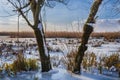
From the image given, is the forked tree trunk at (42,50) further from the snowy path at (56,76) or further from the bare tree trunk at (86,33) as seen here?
the bare tree trunk at (86,33)

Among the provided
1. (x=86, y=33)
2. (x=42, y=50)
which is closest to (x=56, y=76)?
(x=42, y=50)

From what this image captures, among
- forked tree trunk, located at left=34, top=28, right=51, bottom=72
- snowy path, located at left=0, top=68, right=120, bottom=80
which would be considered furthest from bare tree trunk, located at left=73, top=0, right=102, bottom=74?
forked tree trunk, located at left=34, top=28, right=51, bottom=72

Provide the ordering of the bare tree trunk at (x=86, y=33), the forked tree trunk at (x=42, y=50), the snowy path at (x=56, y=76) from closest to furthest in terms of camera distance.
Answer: the snowy path at (x=56, y=76), the bare tree trunk at (x=86, y=33), the forked tree trunk at (x=42, y=50)

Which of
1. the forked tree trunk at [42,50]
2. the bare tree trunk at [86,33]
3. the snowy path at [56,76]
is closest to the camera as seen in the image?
the snowy path at [56,76]

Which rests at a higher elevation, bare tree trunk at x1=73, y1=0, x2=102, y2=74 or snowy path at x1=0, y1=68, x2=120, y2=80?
bare tree trunk at x1=73, y1=0, x2=102, y2=74

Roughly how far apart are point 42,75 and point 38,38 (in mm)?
1137

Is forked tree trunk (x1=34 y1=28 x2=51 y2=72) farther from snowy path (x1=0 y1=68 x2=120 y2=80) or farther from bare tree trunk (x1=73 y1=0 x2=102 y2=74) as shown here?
bare tree trunk (x1=73 y1=0 x2=102 y2=74)

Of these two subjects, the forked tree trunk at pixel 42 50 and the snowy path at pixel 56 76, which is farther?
the forked tree trunk at pixel 42 50

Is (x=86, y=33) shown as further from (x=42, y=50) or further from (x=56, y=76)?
(x=56, y=76)

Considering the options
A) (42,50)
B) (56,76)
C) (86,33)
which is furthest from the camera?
(42,50)

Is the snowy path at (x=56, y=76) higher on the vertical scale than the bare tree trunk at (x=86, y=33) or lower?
lower

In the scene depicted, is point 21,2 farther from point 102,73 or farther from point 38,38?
point 102,73

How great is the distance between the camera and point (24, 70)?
10.5m

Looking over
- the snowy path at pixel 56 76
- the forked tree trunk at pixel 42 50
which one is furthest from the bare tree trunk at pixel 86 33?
the forked tree trunk at pixel 42 50
